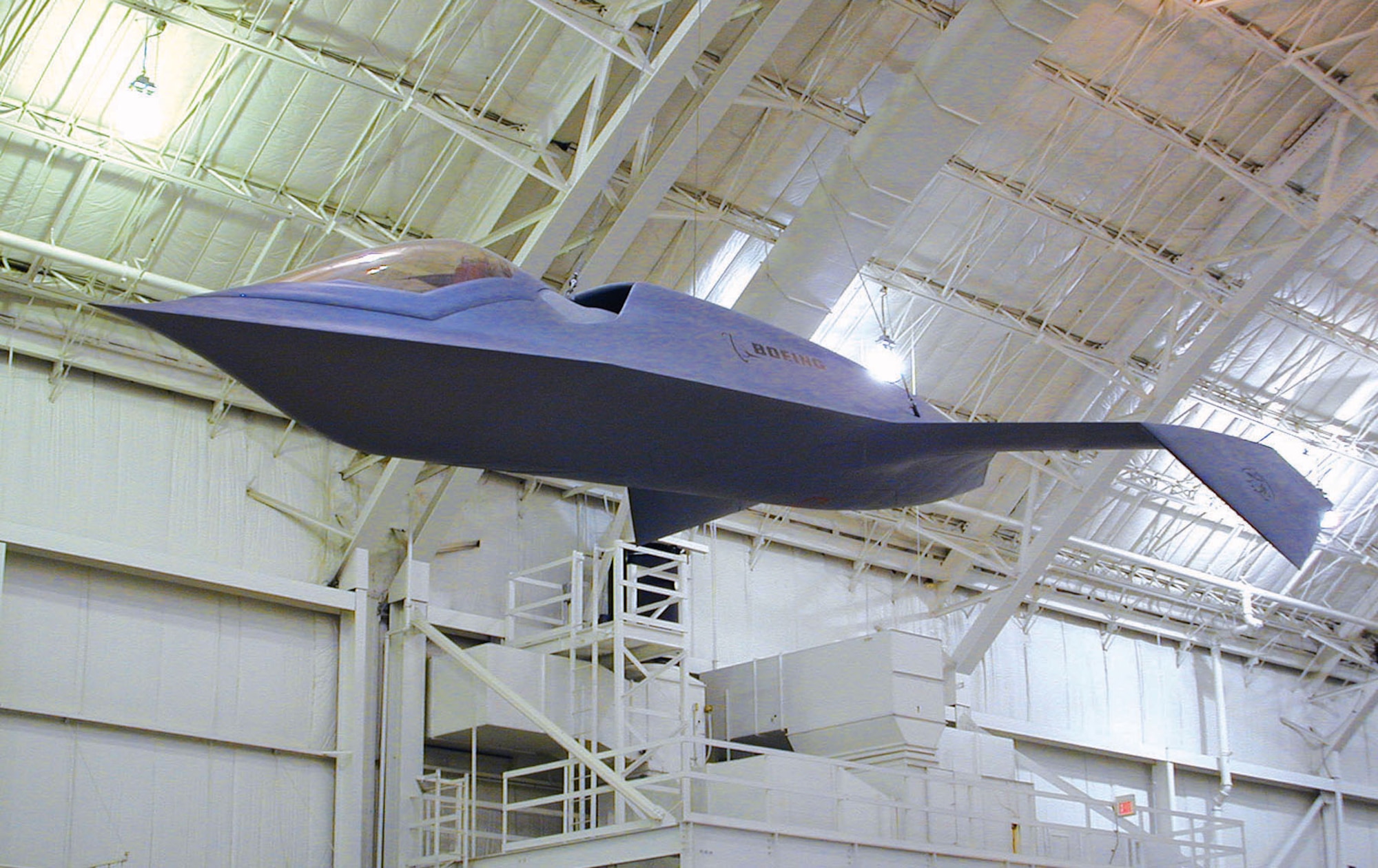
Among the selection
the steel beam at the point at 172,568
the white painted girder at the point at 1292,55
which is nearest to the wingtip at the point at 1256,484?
the steel beam at the point at 172,568

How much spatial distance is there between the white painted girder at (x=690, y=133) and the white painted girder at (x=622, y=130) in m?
0.55

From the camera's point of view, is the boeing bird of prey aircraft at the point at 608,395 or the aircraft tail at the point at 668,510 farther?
the aircraft tail at the point at 668,510

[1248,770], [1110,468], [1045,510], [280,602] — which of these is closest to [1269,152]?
[1110,468]

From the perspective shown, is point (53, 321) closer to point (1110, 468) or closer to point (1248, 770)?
point (1110, 468)

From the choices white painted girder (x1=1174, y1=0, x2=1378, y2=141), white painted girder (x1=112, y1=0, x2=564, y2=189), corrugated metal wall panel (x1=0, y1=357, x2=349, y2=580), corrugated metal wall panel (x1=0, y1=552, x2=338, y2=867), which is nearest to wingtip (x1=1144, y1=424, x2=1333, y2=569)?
white painted girder (x1=112, y1=0, x2=564, y2=189)

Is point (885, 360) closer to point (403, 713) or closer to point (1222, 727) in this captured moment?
point (403, 713)

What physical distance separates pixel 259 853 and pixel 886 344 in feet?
41.3

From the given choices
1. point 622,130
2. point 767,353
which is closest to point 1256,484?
point 767,353

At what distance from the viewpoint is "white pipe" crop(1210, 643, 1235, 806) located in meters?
36.1

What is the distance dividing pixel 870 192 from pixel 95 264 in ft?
36.0

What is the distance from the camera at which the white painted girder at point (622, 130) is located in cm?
1938

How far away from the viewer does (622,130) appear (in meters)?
19.8

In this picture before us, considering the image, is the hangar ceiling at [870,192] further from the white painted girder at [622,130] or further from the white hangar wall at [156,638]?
the white hangar wall at [156,638]

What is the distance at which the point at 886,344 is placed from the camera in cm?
2430
